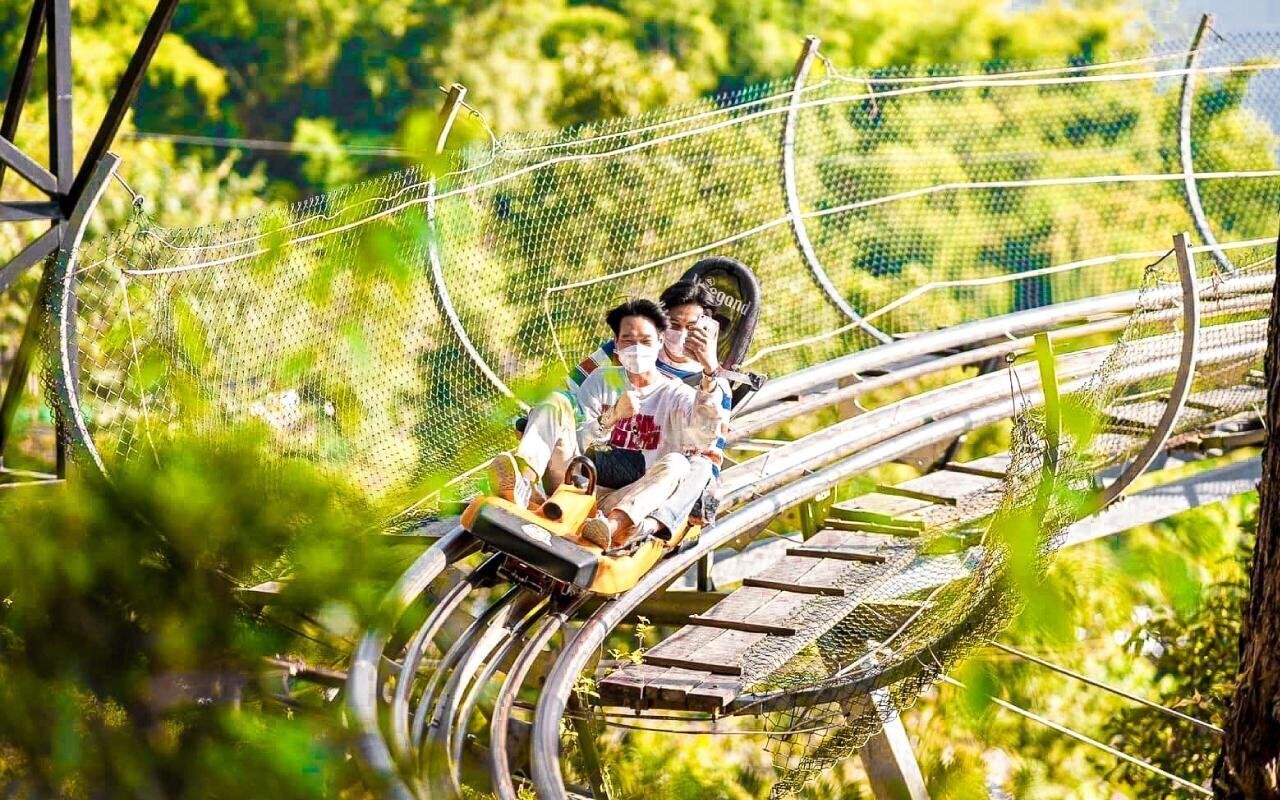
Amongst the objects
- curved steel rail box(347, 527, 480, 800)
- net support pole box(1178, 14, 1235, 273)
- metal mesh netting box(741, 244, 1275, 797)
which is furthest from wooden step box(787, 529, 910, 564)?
net support pole box(1178, 14, 1235, 273)

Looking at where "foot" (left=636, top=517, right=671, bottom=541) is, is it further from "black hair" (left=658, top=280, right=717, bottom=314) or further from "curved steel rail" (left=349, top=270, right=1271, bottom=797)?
"black hair" (left=658, top=280, right=717, bottom=314)

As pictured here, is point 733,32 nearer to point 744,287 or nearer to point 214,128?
point 214,128

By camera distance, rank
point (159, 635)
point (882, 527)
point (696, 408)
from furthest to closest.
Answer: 1. point (882, 527)
2. point (696, 408)
3. point (159, 635)

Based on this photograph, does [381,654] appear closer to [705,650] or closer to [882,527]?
[705,650]

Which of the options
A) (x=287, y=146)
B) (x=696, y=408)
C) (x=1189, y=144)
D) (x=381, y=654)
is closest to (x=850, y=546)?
(x=696, y=408)

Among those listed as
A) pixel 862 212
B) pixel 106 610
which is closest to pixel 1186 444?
pixel 862 212

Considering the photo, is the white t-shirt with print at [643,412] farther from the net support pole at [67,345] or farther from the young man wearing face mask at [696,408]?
the net support pole at [67,345]

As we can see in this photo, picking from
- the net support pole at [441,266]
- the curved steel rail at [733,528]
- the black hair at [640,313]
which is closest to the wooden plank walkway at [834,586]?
the curved steel rail at [733,528]
